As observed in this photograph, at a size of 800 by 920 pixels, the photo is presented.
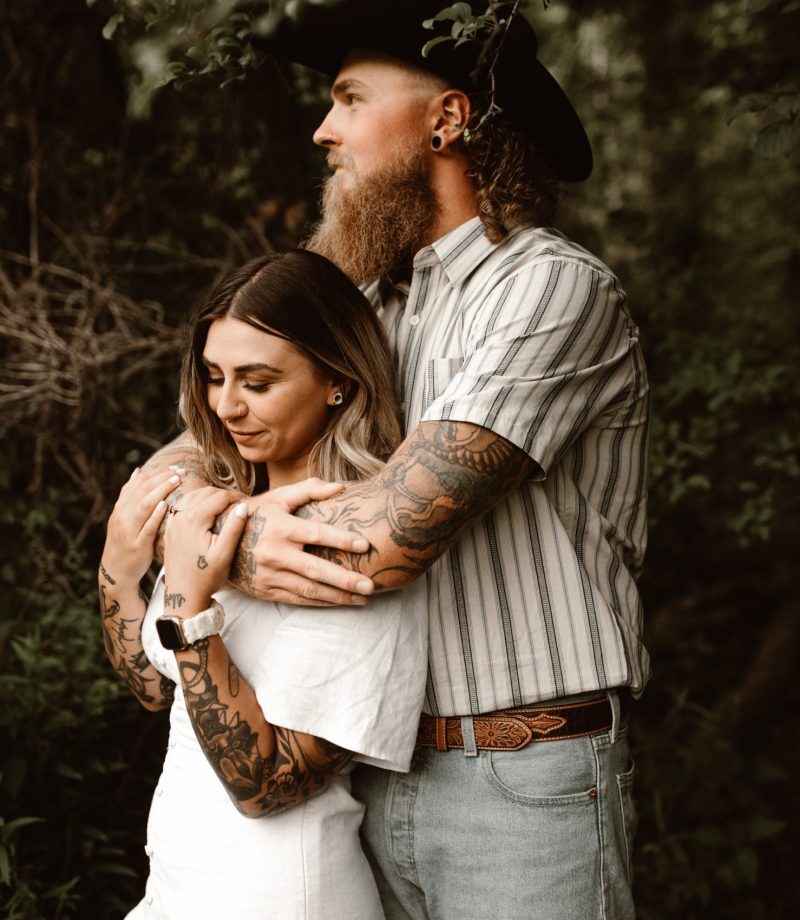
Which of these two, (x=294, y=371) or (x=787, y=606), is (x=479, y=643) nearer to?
(x=294, y=371)

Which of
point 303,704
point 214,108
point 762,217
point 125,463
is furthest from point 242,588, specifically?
point 762,217

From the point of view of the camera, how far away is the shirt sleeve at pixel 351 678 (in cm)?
177

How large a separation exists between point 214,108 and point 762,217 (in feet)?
19.8

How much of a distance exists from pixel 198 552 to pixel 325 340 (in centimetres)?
55

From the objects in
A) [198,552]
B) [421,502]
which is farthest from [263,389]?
[421,502]

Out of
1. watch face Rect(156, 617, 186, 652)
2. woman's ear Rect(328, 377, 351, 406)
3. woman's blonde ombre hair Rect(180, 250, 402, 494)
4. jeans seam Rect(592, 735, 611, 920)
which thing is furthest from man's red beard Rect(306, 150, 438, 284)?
jeans seam Rect(592, 735, 611, 920)

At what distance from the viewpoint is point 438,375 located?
2066 mm

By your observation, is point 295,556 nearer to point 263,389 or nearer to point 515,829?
point 263,389

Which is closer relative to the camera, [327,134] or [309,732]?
[309,732]

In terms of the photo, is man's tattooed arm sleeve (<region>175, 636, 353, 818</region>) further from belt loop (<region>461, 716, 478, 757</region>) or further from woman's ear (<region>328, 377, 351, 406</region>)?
woman's ear (<region>328, 377, 351, 406</region>)

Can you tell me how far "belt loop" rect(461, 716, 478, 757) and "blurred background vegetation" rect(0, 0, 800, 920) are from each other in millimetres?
1316

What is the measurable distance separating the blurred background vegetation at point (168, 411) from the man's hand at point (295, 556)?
1244 millimetres

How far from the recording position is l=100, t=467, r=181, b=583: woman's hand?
2059mm

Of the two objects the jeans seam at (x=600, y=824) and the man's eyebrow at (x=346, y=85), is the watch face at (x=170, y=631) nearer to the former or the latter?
the jeans seam at (x=600, y=824)
